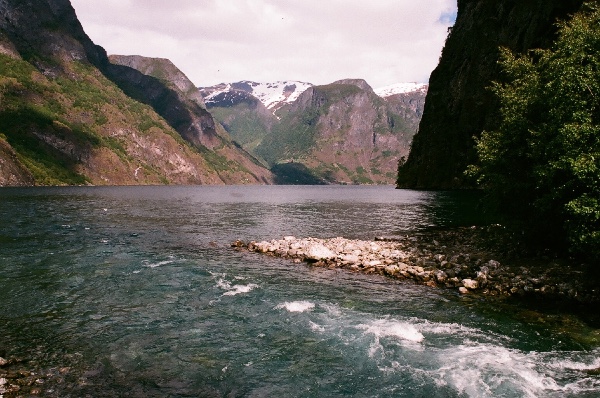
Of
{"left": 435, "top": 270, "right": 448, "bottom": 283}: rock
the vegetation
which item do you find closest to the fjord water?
{"left": 435, "top": 270, "right": 448, "bottom": 283}: rock

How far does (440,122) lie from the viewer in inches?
6742

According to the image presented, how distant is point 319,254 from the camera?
34.9 m

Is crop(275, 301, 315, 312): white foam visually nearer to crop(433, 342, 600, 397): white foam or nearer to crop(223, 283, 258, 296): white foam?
crop(223, 283, 258, 296): white foam

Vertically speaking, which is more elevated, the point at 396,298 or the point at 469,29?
the point at 469,29

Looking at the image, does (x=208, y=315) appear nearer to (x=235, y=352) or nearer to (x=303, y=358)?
(x=235, y=352)

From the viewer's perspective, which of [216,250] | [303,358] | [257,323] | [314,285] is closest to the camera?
[303,358]

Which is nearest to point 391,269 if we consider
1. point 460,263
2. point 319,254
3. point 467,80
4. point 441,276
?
point 441,276

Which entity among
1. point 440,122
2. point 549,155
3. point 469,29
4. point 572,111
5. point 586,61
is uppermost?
point 469,29

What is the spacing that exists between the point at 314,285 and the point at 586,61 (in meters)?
22.6

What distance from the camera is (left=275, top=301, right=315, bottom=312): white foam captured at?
887 inches

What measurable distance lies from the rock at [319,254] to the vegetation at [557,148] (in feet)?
45.8

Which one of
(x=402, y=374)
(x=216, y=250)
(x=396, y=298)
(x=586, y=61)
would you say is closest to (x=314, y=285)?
(x=396, y=298)

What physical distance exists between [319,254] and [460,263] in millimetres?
11458

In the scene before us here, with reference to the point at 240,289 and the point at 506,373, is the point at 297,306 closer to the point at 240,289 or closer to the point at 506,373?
the point at 240,289
